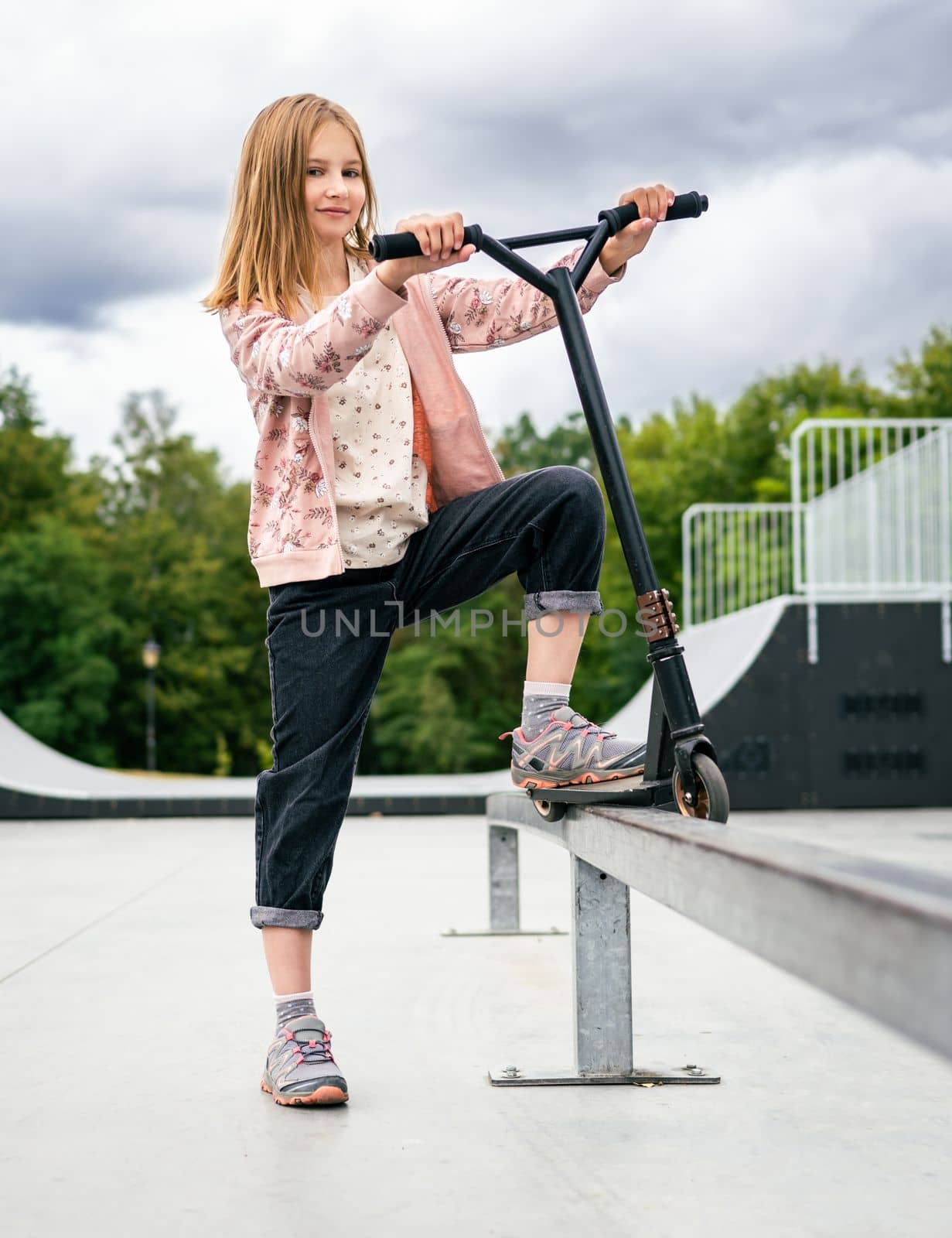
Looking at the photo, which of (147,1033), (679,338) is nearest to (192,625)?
(679,338)

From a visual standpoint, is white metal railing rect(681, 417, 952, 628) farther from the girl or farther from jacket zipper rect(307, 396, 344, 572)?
jacket zipper rect(307, 396, 344, 572)

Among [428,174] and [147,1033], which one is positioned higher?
[428,174]

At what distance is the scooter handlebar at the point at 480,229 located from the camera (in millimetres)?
1744

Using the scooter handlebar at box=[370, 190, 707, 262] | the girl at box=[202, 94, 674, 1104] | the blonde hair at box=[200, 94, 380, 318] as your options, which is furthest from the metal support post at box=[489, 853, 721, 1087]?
the blonde hair at box=[200, 94, 380, 318]

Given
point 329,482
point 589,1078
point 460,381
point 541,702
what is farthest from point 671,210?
point 589,1078

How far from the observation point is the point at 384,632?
7.11 ft

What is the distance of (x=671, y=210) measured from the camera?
2045 millimetres

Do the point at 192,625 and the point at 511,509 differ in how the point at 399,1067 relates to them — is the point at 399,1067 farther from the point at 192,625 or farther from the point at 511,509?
the point at 192,625

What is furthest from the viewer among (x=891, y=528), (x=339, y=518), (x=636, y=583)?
(x=891, y=528)

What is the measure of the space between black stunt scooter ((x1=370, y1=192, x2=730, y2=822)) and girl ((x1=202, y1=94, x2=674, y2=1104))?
0.20 feet

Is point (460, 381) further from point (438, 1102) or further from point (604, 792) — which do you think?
point (438, 1102)

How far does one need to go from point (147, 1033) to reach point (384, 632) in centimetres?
98

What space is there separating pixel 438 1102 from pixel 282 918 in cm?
40

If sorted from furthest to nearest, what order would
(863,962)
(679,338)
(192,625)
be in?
1. (679,338)
2. (192,625)
3. (863,962)
